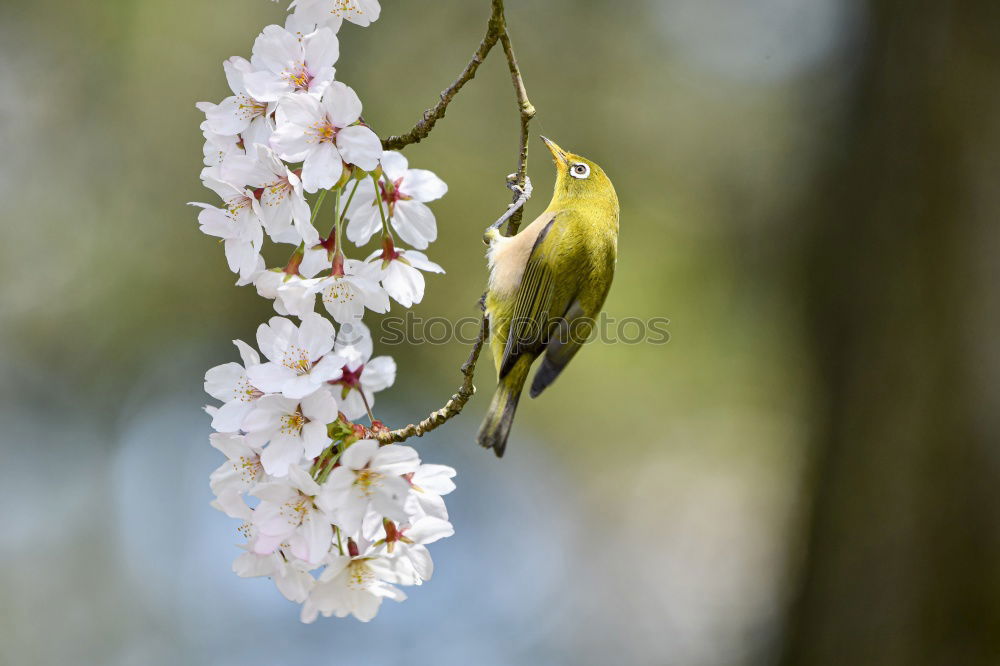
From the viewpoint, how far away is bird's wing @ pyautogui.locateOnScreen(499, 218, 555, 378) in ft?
10.0

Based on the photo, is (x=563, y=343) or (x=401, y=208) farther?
(x=563, y=343)

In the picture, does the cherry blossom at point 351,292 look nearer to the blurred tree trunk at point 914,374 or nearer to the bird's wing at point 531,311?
the bird's wing at point 531,311

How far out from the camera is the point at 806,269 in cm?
646

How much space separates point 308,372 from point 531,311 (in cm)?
151

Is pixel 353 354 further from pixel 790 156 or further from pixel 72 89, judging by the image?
Answer: pixel 72 89

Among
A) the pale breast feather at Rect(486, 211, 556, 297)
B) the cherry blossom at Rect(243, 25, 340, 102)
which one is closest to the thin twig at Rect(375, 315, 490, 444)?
the cherry blossom at Rect(243, 25, 340, 102)

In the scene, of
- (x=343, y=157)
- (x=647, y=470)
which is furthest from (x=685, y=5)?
(x=343, y=157)

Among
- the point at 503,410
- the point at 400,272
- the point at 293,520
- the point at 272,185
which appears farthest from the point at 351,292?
the point at 503,410

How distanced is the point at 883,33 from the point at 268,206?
16.7 ft

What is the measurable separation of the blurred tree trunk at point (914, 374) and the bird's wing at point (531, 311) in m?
2.68

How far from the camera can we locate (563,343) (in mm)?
3221

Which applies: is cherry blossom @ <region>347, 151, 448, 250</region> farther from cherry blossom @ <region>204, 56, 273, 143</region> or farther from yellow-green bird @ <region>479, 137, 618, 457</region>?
yellow-green bird @ <region>479, 137, 618, 457</region>

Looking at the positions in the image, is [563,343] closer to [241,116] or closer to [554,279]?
[554,279]

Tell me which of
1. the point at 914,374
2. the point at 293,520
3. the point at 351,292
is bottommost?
the point at 293,520
